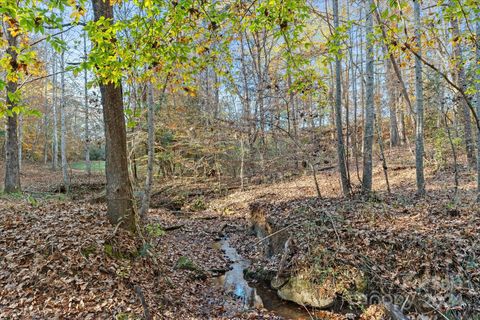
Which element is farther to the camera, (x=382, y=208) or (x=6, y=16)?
(x=382, y=208)

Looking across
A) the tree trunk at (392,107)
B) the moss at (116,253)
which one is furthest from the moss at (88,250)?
the tree trunk at (392,107)

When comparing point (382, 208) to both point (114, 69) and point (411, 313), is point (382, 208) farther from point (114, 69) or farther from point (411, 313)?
point (114, 69)

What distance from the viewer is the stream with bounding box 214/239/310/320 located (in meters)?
5.38

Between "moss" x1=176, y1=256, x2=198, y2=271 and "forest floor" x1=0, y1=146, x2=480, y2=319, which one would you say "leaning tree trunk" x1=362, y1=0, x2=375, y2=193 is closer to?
"forest floor" x1=0, y1=146, x2=480, y2=319

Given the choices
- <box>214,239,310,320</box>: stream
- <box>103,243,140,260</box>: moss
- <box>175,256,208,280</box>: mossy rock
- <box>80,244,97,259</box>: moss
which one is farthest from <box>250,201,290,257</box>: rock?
<box>80,244,97,259</box>: moss

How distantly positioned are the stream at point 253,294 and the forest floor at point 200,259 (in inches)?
8.7

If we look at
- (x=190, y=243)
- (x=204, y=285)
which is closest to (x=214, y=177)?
(x=190, y=243)

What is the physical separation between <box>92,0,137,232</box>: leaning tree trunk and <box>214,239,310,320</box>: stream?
2358mm

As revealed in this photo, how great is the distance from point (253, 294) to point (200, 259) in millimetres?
2075

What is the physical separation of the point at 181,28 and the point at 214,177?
11.8 m

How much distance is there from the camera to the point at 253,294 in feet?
20.0

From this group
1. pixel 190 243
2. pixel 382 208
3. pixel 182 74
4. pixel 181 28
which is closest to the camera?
pixel 181 28

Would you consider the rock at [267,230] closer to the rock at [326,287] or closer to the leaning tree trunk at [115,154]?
the rock at [326,287]

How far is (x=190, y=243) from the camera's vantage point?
8977 millimetres
